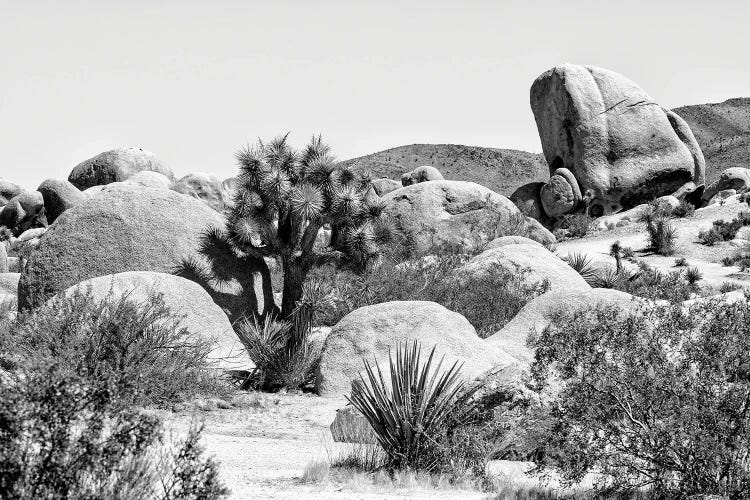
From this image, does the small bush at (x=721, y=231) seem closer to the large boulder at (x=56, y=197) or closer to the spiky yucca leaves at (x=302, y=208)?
the spiky yucca leaves at (x=302, y=208)

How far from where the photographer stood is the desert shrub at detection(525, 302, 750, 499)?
6.19m

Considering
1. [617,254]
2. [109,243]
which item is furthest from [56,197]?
[109,243]

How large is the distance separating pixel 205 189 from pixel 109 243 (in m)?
26.5

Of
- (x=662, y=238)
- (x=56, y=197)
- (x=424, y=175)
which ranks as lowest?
(x=662, y=238)

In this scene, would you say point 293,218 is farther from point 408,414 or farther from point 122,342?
point 408,414

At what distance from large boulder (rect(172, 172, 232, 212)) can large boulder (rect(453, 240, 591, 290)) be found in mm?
23687

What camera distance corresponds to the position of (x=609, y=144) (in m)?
41.5

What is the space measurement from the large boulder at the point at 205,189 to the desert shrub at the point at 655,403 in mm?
35448

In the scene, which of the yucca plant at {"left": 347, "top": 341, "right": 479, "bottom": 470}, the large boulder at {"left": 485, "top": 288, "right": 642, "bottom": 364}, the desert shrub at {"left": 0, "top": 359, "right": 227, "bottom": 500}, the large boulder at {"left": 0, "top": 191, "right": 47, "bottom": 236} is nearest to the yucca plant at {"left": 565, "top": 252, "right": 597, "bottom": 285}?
the large boulder at {"left": 485, "top": 288, "right": 642, "bottom": 364}

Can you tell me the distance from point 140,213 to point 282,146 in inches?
158

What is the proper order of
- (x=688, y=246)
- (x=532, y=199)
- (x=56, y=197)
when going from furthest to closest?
(x=56, y=197), (x=532, y=199), (x=688, y=246)

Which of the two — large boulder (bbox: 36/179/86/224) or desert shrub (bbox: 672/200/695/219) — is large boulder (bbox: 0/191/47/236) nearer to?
large boulder (bbox: 36/179/86/224)

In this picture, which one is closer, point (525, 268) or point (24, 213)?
point (525, 268)

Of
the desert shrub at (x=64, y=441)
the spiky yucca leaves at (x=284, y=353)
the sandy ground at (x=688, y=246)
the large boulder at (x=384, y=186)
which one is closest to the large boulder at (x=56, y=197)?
the large boulder at (x=384, y=186)
